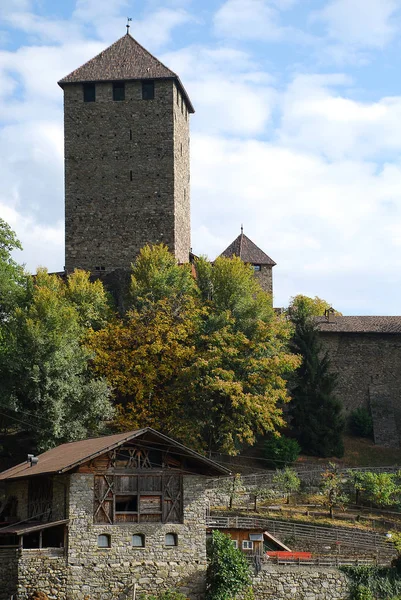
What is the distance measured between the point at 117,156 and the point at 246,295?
517 inches

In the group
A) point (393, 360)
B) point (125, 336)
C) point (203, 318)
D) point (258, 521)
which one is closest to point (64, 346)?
point (125, 336)

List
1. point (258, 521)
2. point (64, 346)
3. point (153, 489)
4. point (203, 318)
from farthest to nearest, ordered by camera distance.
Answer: point (203, 318), point (64, 346), point (258, 521), point (153, 489)

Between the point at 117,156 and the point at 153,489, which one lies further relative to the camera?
the point at 117,156

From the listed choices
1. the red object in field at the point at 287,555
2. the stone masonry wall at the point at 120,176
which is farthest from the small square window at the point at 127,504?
the stone masonry wall at the point at 120,176

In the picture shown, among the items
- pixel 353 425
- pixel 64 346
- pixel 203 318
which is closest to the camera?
pixel 64 346

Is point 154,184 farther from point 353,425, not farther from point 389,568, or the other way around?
point 389,568

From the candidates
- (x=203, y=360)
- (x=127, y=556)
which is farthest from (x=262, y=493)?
(x=127, y=556)

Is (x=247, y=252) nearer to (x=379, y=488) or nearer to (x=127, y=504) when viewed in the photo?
(x=379, y=488)

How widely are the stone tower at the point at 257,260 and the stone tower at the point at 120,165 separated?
169 inches

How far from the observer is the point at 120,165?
59.3 m

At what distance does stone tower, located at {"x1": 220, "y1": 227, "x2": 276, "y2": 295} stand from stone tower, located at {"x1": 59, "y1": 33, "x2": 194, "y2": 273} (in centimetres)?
430

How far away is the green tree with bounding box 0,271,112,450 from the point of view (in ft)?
145

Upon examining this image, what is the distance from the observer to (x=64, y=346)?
152ft

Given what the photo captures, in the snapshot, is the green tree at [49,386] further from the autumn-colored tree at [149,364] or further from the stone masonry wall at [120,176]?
the stone masonry wall at [120,176]
